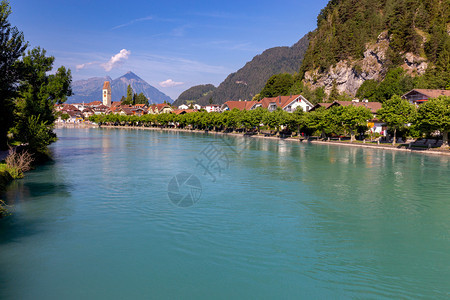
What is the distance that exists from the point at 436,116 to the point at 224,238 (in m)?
47.3

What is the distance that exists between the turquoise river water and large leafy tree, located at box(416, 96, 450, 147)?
71.5 feet

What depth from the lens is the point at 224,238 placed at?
16672 mm

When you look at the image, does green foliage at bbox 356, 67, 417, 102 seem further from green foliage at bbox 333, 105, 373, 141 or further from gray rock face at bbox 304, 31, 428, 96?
green foliage at bbox 333, 105, 373, 141

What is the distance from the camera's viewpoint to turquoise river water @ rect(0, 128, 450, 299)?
12352 mm

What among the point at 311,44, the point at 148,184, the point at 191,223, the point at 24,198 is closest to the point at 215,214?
the point at 191,223

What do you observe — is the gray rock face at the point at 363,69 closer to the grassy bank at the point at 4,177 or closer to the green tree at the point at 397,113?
the green tree at the point at 397,113

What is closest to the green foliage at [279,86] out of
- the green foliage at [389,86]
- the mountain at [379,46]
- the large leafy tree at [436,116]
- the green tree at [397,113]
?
the mountain at [379,46]

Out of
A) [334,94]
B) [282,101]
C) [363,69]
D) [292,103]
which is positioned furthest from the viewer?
[334,94]

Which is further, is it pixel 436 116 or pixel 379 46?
pixel 379 46

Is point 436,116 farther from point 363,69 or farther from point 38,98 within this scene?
point 363,69

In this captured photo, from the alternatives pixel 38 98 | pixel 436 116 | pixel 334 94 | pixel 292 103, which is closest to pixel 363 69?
pixel 334 94

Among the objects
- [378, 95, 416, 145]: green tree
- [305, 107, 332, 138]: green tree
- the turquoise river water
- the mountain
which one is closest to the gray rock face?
the mountain

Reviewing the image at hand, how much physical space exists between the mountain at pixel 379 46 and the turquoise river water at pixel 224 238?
80.2 m

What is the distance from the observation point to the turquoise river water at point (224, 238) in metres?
12.4
